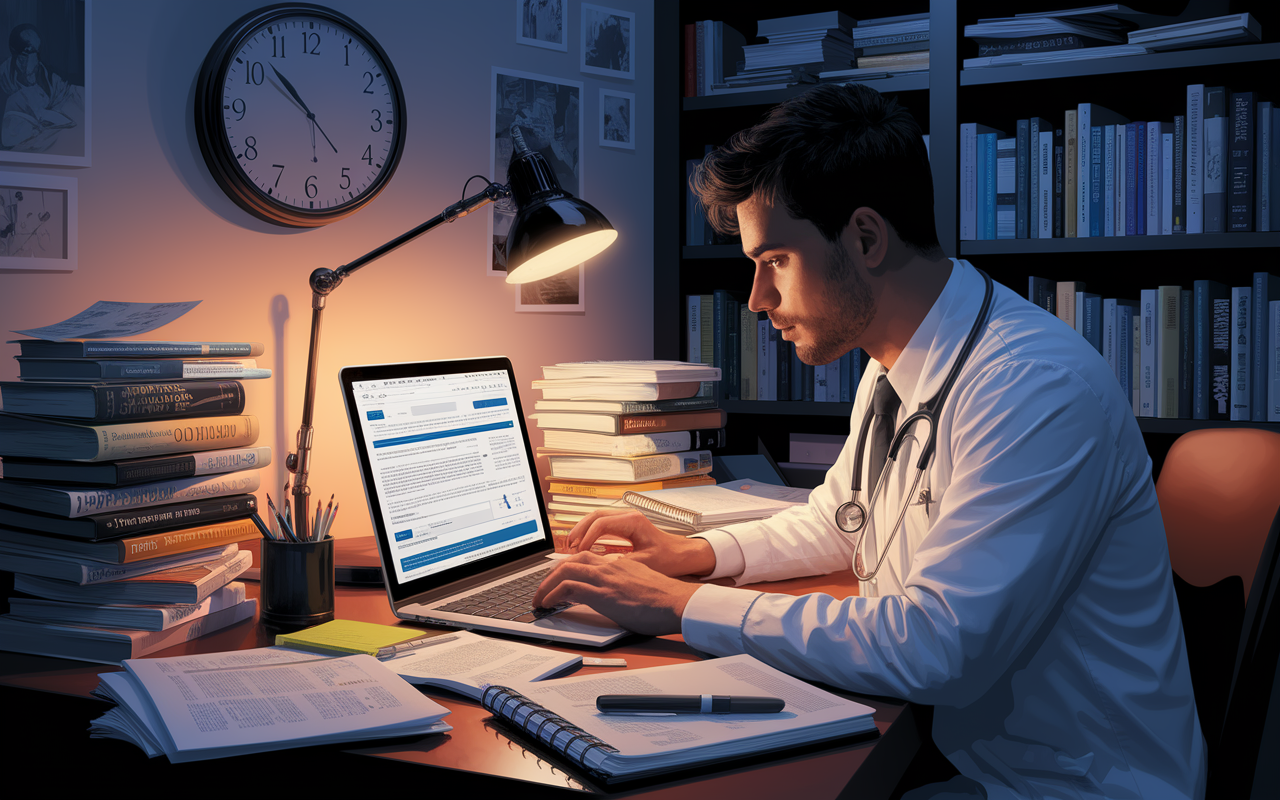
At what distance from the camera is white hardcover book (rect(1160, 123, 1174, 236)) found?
204 cm

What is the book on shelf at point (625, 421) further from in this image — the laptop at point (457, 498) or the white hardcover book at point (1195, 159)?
the white hardcover book at point (1195, 159)

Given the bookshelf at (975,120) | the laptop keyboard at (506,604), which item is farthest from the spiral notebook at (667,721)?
the bookshelf at (975,120)

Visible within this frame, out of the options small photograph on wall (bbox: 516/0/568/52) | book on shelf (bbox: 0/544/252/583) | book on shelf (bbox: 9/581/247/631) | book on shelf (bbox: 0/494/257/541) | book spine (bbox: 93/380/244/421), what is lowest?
book on shelf (bbox: 9/581/247/631)

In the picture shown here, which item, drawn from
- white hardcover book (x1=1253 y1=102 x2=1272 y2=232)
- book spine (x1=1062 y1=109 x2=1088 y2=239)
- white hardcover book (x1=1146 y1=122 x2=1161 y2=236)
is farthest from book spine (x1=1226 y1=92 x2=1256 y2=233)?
book spine (x1=1062 y1=109 x2=1088 y2=239)

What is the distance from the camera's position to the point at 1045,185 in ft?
7.11

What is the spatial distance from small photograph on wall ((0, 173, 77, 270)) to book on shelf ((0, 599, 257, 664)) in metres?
0.54

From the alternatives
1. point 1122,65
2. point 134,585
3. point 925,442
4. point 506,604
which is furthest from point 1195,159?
point 134,585

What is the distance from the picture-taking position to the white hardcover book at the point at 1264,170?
1.94 m

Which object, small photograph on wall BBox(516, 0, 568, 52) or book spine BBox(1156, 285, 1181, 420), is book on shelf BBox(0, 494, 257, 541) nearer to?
small photograph on wall BBox(516, 0, 568, 52)

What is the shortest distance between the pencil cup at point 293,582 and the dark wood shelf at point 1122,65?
1.80 m

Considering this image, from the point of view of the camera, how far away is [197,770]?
2.57 feet

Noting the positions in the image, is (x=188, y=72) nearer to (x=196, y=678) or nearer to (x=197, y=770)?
(x=196, y=678)

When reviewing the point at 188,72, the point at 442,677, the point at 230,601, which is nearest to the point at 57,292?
the point at 188,72

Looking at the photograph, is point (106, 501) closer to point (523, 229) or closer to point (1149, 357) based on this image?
point (523, 229)
